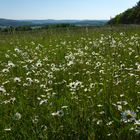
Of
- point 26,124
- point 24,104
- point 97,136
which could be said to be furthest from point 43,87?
point 97,136

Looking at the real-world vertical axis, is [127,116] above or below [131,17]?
above

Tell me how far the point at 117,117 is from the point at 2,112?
1.65m

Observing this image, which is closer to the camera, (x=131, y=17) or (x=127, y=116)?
(x=127, y=116)

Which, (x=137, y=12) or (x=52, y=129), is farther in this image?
(x=137, y=12)

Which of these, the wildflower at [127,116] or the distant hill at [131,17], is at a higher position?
the wildflower at [127,116]

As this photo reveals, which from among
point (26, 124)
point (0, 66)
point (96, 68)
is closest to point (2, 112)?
point (26, 124)

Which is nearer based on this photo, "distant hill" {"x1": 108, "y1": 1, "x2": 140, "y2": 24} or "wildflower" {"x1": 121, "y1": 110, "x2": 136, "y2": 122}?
"wildflower" {"x1": 121, "y1": 110, "x2": 136, "y2": 122}

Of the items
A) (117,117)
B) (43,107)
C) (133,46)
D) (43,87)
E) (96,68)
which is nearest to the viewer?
(117,117)

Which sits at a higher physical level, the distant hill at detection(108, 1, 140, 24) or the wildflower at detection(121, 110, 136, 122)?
the wildflower at detection(121, 110, 136, 122)

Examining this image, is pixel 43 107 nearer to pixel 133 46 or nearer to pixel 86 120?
pixel 86 120

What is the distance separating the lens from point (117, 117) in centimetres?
443

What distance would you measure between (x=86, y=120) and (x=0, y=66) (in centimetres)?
665

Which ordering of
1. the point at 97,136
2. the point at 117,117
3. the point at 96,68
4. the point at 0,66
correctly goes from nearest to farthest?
the point at 97,136, the point at 117,117, the point at 96,68, the point at 0,66

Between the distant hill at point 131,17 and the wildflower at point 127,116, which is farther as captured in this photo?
the distant hill at point 131,17
